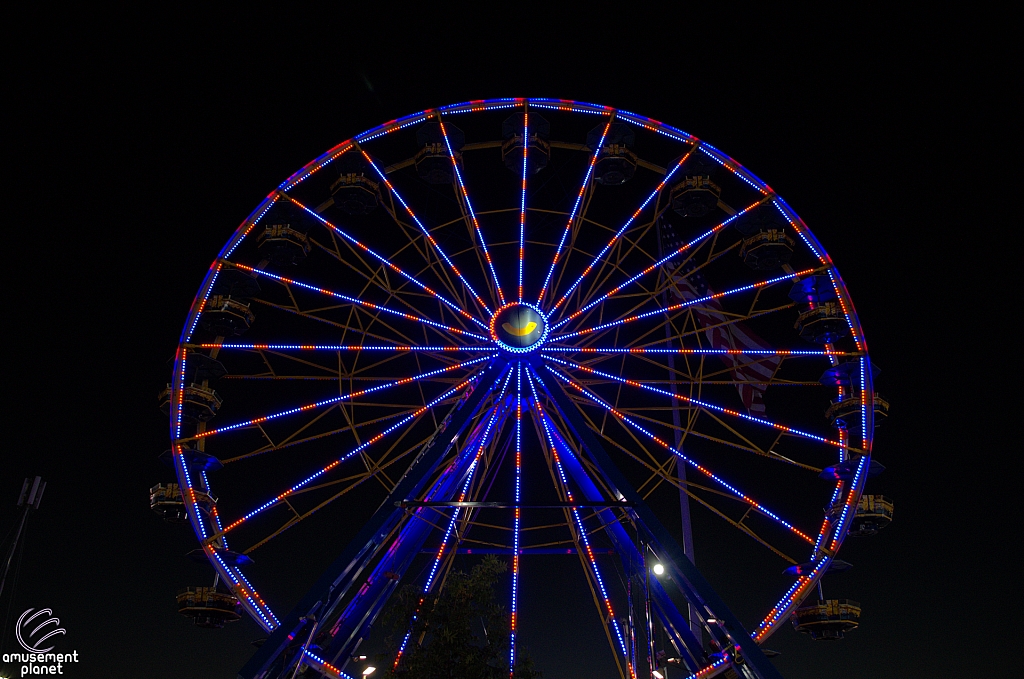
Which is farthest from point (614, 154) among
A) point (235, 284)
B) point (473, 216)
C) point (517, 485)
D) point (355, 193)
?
point (235, 284)

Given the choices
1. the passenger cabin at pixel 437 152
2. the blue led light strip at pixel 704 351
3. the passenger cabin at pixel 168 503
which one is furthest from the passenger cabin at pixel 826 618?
the passenger cabin at pixel 168 503

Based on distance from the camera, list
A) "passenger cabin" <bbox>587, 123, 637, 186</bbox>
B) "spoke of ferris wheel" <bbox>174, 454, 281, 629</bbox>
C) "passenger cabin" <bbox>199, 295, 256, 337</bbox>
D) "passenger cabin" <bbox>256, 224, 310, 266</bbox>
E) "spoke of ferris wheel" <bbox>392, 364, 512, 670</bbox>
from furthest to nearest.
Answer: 1. "passenger cabin" <bbox>587, 123, 637, 186</bbox>
2. "passenger cabin" <bbox>256, 224, 310, 266</bbox>
3. "passenger cabin" <bbox>199, 295, 256, 337</bbox>
4. "spoke of ferris wheel" <bbox>392, 364, 512, 670</bbox>
5. "spoke of ferris wheel" <bbox>174, 454, 281, 629</bbox>

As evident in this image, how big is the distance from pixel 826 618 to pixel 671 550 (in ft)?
12.0

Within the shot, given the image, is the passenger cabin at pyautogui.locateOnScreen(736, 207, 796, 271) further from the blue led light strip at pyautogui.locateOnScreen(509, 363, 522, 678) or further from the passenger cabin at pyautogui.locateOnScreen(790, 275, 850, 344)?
the blue led light strip at pyautogui.locateOnScreen(509, 363, 522, 678)

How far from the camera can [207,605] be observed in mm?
16172

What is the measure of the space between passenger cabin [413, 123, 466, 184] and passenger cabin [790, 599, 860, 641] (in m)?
10.5

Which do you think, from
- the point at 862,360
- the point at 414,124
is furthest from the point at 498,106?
the point at 862,360

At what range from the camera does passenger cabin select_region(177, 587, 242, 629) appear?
16203 mm

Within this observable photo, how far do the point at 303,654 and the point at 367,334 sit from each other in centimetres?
573

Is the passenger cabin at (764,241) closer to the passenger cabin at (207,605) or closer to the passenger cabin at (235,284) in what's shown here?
the passenger cabin at (235,284)

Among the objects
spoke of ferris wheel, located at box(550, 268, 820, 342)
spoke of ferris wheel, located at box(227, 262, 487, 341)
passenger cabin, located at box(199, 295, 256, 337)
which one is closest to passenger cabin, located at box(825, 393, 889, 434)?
spoke of ferris wheel, located at box(550, 268, 820, 342)

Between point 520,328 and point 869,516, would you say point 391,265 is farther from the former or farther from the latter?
point 869,516

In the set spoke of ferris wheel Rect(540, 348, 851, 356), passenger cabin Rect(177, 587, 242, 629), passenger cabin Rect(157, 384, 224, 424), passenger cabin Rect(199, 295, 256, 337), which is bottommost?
passenger cabin Rect(177, 587, 242, 629)

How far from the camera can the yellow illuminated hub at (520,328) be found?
16.9 metres
